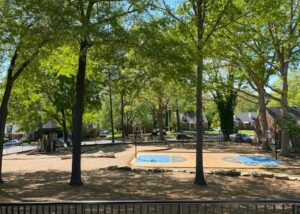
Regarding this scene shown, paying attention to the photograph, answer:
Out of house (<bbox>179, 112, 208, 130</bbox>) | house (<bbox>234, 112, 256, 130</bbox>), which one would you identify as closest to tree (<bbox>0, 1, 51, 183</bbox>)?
house (<bbox>179, 112, 208, 130</bbox>)

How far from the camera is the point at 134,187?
1673cm

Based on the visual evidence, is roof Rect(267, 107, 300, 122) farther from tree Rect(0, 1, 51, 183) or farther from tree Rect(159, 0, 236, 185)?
tree Rect(0, 1, 51, 183)

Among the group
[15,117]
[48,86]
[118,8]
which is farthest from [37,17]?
[15,117]

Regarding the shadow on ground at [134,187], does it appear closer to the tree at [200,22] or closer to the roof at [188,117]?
the tree at [200,22]

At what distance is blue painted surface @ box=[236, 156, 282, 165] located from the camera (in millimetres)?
29906

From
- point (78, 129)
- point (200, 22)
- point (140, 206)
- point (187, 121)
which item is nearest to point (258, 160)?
point (200, 22)

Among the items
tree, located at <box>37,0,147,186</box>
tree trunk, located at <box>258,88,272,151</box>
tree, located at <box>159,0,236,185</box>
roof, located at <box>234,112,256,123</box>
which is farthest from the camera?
roof, located at <box>234,112,256,123</box>

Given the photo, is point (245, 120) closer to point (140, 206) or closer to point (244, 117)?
point (244, 117)

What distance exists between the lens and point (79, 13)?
1481 cm

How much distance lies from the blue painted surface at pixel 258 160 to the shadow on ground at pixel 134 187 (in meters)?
10.1

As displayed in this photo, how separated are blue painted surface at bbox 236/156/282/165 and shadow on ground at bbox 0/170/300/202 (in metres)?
10.1

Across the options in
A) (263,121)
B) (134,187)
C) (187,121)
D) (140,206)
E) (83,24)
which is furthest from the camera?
(187,121)

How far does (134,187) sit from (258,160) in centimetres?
1738

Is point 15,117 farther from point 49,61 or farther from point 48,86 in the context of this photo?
point 49,61
